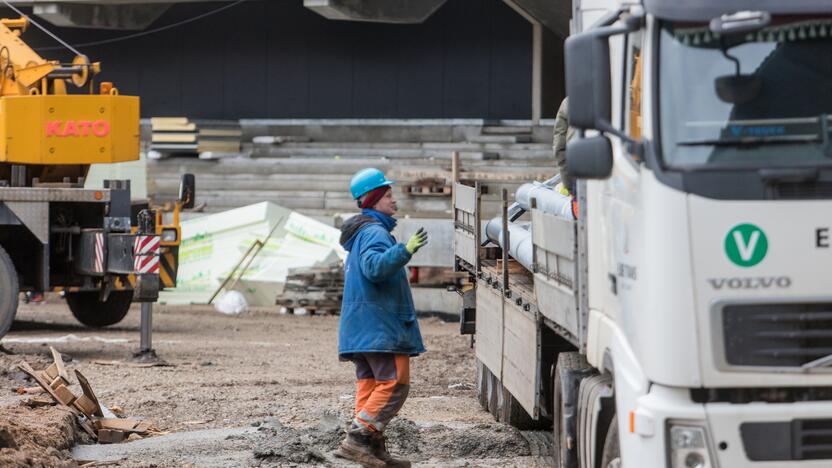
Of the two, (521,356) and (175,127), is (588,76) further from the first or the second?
(175,127)

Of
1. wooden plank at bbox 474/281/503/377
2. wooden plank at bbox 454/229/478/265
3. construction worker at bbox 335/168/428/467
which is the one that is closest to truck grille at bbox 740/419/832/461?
construction worker at bbox 335/168/428/467

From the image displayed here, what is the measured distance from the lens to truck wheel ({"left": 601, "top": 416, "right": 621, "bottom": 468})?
6.33 metres

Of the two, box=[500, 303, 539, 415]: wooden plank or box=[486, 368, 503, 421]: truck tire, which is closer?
box=[500, 303, 539, 415]: wooden plank

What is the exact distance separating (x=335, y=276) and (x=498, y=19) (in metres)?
8.51

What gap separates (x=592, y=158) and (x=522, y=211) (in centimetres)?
458

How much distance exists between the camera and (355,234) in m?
8.30

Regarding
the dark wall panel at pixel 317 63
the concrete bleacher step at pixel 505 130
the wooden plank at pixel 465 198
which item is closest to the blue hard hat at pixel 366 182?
the wooden plank at pixel 465 198

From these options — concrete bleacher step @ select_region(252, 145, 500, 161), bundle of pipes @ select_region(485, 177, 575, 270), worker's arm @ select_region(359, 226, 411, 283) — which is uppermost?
concrete bleacher step @ select_region(252, 145, 500, 161)

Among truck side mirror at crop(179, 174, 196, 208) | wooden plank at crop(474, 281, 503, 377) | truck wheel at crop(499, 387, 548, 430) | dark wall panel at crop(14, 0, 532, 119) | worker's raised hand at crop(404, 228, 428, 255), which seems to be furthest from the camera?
dark wall panel at crop(14, 0, 532, 119)

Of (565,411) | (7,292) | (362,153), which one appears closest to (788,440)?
(565,411)

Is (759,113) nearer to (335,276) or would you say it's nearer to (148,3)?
(335,276)

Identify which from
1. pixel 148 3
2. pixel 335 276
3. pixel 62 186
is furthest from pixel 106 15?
pixel 62 186

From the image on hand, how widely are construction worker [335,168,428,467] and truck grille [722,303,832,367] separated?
9.25 ft

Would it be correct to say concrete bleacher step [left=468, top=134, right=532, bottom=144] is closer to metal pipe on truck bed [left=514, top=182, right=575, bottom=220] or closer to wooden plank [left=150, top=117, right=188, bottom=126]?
wooden plank [left=150, top=117, right=188, bottom=126]
